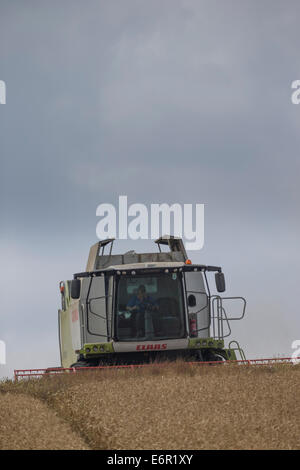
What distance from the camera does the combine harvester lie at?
1508 cm

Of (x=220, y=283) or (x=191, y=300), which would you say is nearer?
(x=220, y=283)

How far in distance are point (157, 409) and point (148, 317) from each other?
544 centimetres

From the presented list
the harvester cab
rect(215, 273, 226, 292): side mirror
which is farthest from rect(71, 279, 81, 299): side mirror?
rect(215, 273, 226, 292): side mirror

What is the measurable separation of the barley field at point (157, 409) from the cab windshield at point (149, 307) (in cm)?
177

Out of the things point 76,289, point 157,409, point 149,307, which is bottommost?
point 157,409

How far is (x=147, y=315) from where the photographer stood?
598 inches

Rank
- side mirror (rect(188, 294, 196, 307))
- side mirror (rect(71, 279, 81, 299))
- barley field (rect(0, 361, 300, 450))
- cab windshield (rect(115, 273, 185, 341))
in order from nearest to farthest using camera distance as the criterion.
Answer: barley field (rect(0, 361, 300, 450))
side mirror (rect(71, 279, 81, 299))
cab windshield (rect(115, 273, 185, 341))
side mirror (rect(188, 294, 196, 307))

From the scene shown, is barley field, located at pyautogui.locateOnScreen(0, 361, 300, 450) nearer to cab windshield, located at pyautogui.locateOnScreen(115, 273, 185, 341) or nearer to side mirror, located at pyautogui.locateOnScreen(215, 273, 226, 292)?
cab windshield, located at pyautogui.locateOnScreen(115, 273, 185, 341)

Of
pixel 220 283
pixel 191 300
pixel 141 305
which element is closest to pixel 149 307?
pixel 141 305

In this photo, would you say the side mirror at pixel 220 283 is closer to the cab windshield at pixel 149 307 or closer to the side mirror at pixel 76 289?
the cab windshield at pixel 149 307

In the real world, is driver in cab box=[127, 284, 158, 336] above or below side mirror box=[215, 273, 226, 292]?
below

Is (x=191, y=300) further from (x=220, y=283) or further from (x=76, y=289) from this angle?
(x=76, y=289)
